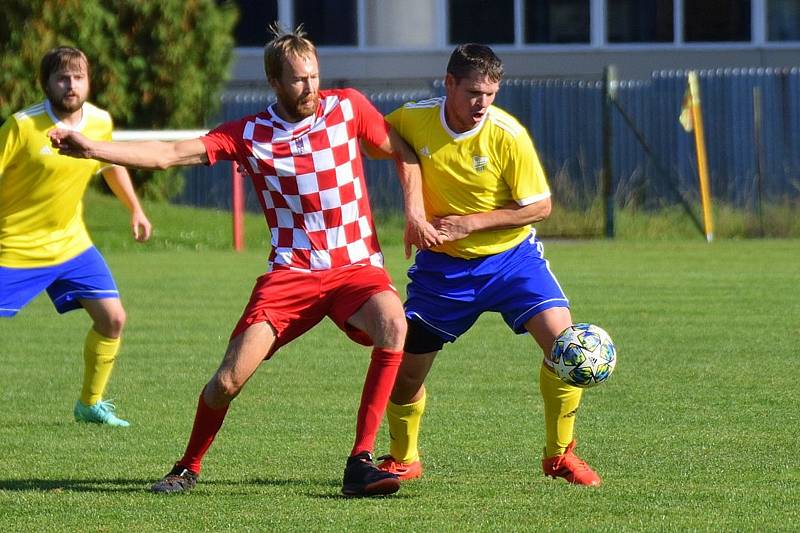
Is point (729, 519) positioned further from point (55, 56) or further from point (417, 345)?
point (55, 56)

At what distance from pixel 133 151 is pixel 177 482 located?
1.42m

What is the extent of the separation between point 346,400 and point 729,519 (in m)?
3.87

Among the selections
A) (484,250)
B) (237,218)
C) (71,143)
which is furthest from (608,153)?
(71,143)

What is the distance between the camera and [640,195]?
23266 millimetres

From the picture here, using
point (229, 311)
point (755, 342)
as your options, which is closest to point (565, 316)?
point (755, 342)

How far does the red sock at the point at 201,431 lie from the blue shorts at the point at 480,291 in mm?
958

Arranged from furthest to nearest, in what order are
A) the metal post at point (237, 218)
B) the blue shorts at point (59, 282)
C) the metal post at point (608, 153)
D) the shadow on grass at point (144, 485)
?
1. the metal post at point (608, 153)
2. the metal post at point (237, 218)
3. the blue shorts at point (59, 282)
4. the shadow on grass at point (144, 485)

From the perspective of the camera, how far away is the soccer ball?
20.7 feet

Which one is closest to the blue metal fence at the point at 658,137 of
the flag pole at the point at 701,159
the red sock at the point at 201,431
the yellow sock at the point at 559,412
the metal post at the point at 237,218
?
the flag pole at the point at 701,159

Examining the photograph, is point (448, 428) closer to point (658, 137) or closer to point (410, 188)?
point (410, 188)

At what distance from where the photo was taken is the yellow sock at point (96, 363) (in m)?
8.41

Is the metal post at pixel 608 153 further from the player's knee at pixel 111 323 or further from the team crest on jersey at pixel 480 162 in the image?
the team crest on jersey at pixel 480 162

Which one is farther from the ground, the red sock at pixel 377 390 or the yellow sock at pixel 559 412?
the red sock at pixel 377 390

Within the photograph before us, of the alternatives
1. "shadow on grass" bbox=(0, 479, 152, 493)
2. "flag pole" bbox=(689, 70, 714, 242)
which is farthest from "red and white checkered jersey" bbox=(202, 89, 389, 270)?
"flag pole" bbox=(689, 70, 714, 242)
